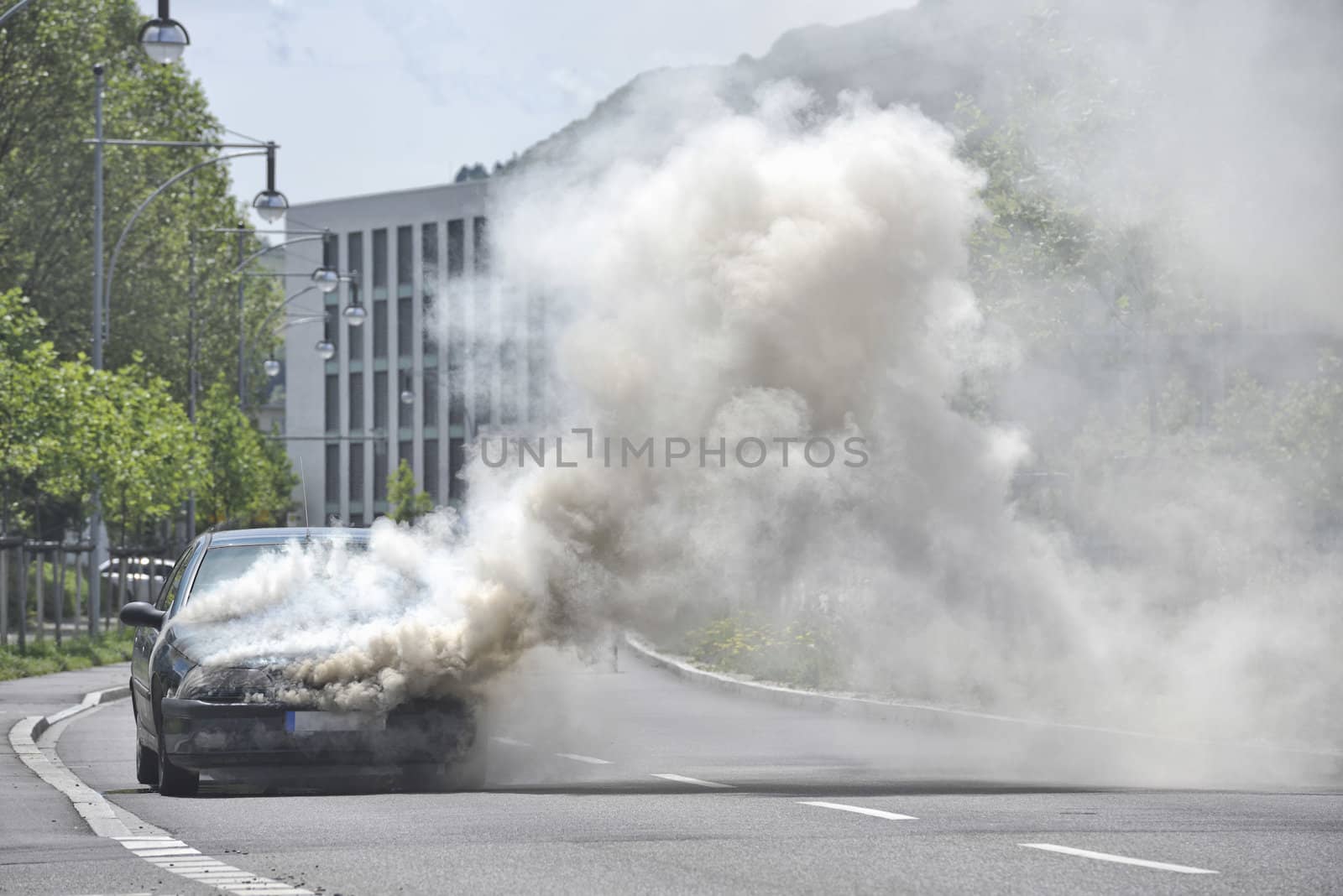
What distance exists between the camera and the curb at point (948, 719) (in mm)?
13898

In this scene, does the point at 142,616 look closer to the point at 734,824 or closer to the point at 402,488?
the point at 734,824

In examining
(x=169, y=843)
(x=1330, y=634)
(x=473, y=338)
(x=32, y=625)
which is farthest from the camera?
(x=32, y=625)

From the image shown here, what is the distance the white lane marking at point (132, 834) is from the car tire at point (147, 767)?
1.05 ft

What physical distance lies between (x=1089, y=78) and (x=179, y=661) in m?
12.8

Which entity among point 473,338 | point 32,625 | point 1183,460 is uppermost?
point 473,338

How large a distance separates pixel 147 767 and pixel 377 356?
77468 millimetres

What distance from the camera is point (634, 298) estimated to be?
562 inches

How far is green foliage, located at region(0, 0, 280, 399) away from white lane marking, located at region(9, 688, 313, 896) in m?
23.5

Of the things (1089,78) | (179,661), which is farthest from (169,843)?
(1089,78)

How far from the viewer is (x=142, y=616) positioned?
12.2m

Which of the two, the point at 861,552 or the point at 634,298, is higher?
the point at 634,298

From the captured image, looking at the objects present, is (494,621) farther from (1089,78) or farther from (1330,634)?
(1089,78)

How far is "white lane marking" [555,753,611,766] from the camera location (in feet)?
46.1

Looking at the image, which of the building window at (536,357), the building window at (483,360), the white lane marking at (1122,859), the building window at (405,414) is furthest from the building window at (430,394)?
the white lane marking at (1122,859)
